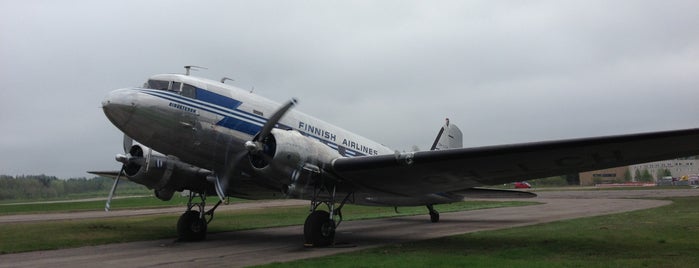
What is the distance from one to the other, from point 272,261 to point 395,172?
3.80m

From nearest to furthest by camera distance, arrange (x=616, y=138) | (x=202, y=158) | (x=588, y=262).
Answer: (x=588, y=262) < (x=616, y=138) < (x=202, y=158)

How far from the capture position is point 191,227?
14.8 metres

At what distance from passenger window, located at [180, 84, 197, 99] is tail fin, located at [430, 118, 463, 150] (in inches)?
421

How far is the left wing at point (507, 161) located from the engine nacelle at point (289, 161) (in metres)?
0.58

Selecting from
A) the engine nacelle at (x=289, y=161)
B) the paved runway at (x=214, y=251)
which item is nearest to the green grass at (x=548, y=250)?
the paved runway at (x=214, y=251)

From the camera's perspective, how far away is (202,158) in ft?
41.7

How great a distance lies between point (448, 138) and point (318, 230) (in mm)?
9756

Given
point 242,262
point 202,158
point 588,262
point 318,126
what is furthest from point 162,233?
Answer: point 588,262

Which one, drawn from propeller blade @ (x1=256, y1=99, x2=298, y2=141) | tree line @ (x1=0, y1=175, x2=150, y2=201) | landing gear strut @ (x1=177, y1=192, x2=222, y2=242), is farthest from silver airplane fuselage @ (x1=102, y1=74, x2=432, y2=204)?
tree line @ (x1=0, y1=175, x2=150, y2=201)

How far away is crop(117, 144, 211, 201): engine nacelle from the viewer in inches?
568

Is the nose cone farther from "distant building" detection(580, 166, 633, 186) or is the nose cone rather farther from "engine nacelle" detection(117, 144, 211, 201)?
"distant building" detection(580, 166, 633, 186)

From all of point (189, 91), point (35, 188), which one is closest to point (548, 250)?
point (189, 91)

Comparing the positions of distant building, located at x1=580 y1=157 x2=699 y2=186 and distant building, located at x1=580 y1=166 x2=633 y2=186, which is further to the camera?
distant building, located at x1=580 y1=157 x2=699 y2=186

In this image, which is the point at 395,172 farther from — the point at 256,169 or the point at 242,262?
the point at 242,262
